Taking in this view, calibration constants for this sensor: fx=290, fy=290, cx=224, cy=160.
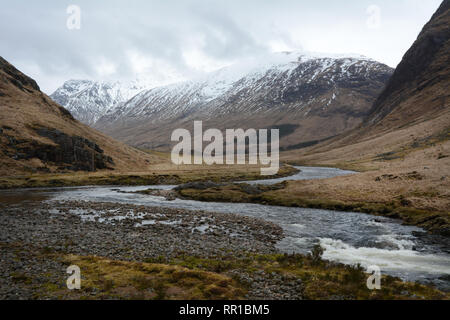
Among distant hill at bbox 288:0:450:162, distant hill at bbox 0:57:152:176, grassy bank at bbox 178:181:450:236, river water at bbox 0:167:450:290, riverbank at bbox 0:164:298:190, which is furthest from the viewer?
distant hill at bbox 288:0:450:162

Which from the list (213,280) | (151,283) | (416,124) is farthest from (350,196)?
(416,124)

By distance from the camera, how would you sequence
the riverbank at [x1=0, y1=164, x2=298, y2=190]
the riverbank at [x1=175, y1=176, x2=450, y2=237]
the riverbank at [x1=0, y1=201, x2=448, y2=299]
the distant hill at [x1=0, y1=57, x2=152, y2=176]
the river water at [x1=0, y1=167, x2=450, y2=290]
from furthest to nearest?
the distant hill at [x1=0, y1=57, x2=152, y2=176], the riverbank at [x1=0, y1=164, x2=298, y2=190], the riverbank at [x1=175, y1=176, x2=450, y2=237], the river water at [x1=0, y1=167, x2=450, y2=290], the riverbank at [x1=0, y1=201, x2=448, y2=299]

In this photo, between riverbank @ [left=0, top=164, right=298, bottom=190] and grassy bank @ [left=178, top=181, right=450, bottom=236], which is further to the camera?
riverbank @ [left=0, top=164, right=298, bottom=190]

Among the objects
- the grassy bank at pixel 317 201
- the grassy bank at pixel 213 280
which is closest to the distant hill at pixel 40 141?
the grassy bank at pixel 317 201

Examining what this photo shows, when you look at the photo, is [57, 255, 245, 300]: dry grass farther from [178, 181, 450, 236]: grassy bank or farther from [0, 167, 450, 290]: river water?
[178, 181, 450, 236]: grassy bank

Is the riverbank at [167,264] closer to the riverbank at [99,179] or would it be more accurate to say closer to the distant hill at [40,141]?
the riverbank at [99,179]

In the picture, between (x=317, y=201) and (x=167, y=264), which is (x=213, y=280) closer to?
(x=167, y=264)

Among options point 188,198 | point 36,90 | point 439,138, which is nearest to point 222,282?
point 188,198

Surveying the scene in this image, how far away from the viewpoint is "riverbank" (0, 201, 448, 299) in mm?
16359

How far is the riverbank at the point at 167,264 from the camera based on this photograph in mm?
16359

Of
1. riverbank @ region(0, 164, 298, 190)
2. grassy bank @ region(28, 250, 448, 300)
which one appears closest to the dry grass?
grassy bank @ region(28, 250, 448, 300)

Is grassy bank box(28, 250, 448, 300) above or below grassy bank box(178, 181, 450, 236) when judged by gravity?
below

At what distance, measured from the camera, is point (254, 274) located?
1947 cm

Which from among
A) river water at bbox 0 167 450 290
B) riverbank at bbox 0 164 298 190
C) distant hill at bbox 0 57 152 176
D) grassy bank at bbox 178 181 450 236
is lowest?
river water at bbox 0 167 450 290
